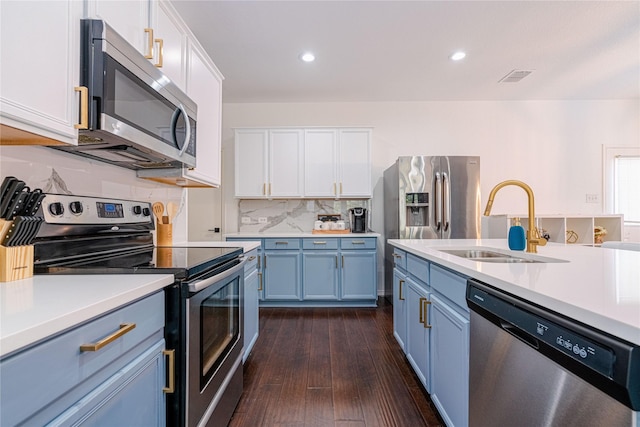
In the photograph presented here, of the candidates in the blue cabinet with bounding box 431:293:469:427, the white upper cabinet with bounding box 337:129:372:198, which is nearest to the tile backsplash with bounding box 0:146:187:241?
A: the blue cabinet with bounding box 431:293:469:427

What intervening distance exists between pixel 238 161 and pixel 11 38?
2.96m

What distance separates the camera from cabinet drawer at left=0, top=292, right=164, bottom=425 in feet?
1.70

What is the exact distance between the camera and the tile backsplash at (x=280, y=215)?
163 inches

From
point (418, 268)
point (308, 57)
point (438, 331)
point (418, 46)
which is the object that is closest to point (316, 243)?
point (418, 268)

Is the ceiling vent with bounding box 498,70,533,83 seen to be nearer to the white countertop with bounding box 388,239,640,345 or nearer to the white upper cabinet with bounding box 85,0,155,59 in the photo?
the white countertop with bounding box 388,239,640,345

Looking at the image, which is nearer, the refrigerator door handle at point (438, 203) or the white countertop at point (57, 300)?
the white countertop at point (57, 300)

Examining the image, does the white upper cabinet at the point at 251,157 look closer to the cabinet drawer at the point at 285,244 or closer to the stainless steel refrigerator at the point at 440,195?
the cabinet drawer at the point at 285,244

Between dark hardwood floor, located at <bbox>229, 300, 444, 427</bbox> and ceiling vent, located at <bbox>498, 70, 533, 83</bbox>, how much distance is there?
3027mm

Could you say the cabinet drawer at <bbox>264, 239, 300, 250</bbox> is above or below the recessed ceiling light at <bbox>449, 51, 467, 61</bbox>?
below

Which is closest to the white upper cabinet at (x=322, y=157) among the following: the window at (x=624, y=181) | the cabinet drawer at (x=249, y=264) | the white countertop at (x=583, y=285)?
the cabinet drawer at (x=249, y=264)

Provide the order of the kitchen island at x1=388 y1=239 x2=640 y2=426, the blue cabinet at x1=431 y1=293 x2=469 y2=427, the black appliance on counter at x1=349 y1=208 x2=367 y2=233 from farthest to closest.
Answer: the black appliance on counter at x1=349 y1=208 x2=367 y2=233 → the blue cabinet at x1=431 y1=293 x2=469 y2=427 → the kitchen island at x1=388 y1=239 x2=640 y2=426

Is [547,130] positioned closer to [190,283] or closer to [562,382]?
[562,382]

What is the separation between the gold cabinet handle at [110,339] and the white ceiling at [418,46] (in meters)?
2.32

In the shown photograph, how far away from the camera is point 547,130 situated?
418cm
